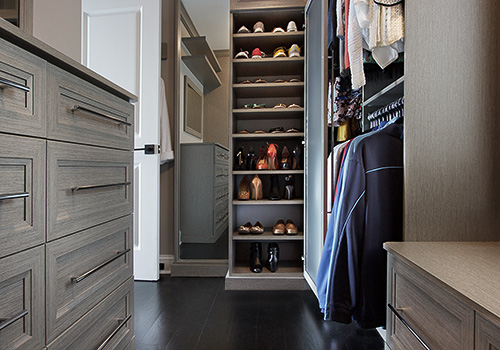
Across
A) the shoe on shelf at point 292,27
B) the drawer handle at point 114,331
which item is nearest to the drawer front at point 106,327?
the drawer handle at point 114,331

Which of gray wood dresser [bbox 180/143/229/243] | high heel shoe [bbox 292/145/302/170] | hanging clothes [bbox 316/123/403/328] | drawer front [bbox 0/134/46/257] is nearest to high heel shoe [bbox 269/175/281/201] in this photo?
high heel shoe [bbox 292/145/302/170]

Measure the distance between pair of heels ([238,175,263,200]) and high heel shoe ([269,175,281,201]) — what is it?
3.6 inches

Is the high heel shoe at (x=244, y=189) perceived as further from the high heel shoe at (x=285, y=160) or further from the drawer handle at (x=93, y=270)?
the drawer handle at (x=93, y=270)

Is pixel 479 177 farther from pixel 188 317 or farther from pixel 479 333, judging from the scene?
pixel 188 317

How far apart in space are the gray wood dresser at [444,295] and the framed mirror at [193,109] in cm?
271

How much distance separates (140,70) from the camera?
2.26 metres

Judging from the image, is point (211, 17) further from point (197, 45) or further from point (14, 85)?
point (14, 85)

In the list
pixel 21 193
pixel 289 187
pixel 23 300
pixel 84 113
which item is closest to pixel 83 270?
pixel 23 300

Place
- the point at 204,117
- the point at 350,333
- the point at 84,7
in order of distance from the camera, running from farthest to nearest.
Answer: the point at 204,117
the point at 84,7
the point at 350,333

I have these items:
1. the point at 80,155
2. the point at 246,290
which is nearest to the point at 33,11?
the point at 80,155

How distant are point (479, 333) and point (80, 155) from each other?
991 millimetres

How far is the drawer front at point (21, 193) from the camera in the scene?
595 millimetres

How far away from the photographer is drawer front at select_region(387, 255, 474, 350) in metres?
0.55

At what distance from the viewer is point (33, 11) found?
3.96ft
